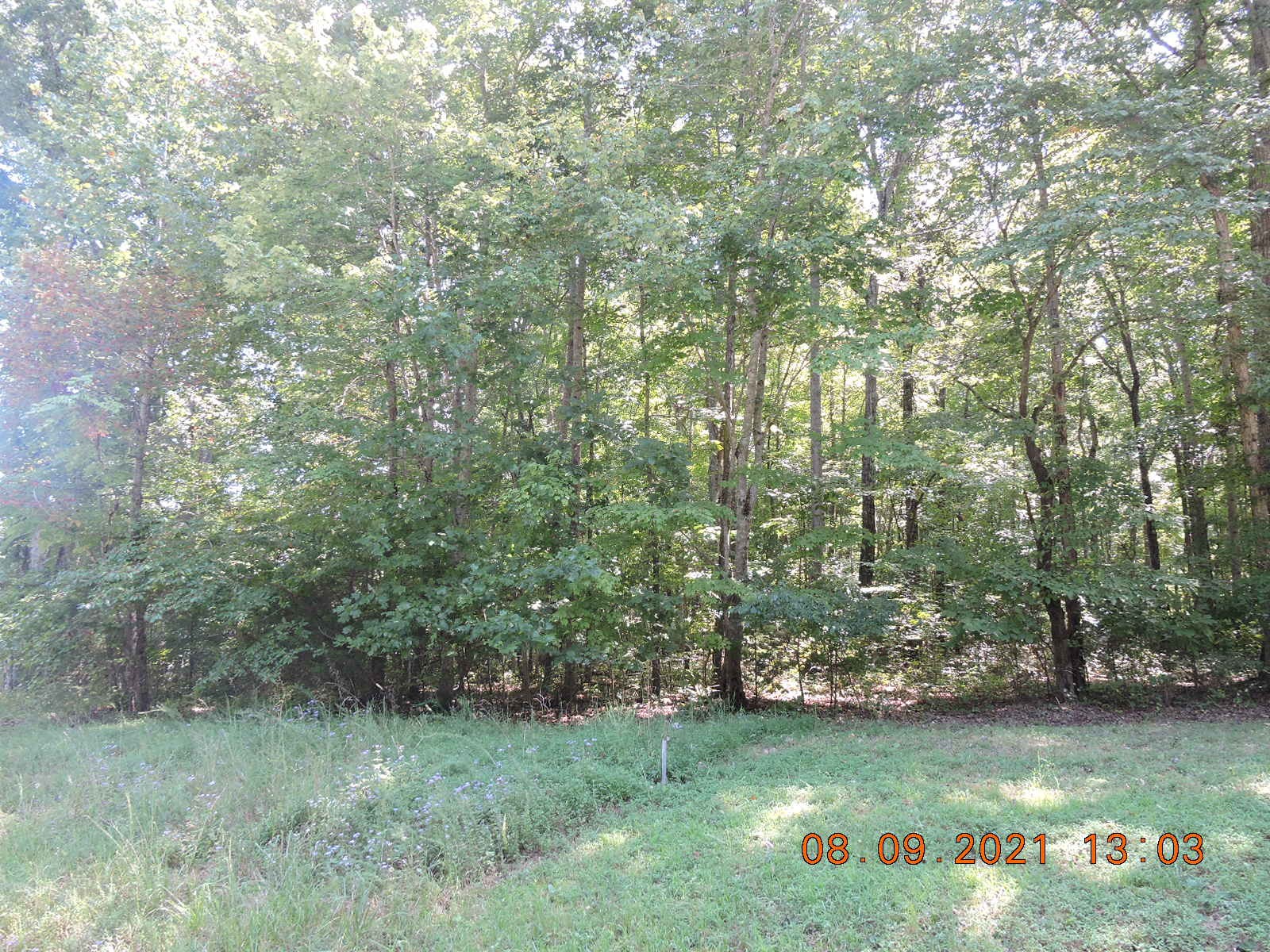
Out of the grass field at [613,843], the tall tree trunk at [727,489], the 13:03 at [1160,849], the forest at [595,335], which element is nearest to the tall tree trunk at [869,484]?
the forest at [595,335]

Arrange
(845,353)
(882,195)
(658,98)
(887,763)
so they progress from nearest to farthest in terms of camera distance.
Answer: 1. (887,763)
2. (845,353)
3. (658,98)
4. (882,195)

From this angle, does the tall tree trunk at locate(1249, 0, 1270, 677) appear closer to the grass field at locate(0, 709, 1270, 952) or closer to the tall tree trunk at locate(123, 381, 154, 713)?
the grass field at locate(0, 709, 1270, 952)

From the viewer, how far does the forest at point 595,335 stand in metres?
7.52

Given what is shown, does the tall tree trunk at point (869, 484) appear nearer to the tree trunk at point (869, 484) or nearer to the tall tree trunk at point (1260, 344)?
the tree trunk at point (869, 484)

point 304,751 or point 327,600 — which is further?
point 327,600

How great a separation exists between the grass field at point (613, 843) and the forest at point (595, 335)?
2.38 meters

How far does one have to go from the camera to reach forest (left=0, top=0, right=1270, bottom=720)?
7.52m

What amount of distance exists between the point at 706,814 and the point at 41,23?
56.1ft

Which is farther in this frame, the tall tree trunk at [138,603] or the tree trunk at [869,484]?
the tree trunk at [869,484]

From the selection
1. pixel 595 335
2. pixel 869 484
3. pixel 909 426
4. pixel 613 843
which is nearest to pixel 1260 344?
pixel 909 426

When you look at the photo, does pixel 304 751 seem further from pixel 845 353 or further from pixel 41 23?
pixel 41 23

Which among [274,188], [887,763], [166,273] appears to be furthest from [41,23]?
[887,763]

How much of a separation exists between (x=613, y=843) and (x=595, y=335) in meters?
7.62

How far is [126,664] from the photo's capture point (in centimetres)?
937
